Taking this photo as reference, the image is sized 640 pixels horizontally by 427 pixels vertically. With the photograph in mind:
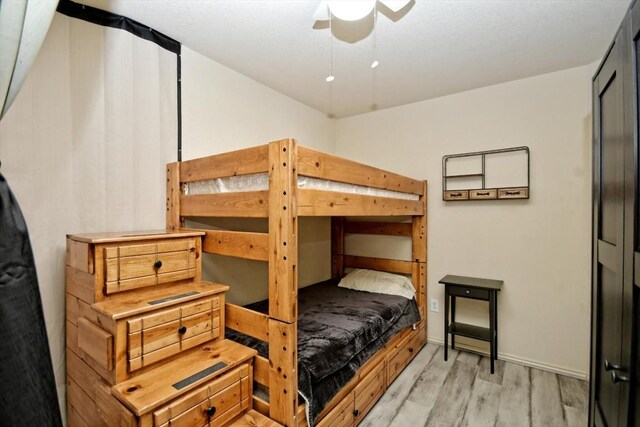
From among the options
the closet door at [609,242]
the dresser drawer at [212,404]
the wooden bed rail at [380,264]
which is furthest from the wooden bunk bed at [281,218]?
the closet door at [609,242]

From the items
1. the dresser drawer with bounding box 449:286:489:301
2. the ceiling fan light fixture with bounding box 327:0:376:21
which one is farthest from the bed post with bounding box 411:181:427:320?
the ceiling fan light fixture with bounding box 327:0:376:21

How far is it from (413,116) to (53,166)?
2.85 m

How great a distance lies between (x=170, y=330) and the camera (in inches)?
53.5

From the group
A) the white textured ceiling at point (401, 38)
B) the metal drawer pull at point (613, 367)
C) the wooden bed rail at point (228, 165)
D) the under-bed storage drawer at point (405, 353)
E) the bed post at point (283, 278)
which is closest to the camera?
the metal drawer pull at point (613, 367)

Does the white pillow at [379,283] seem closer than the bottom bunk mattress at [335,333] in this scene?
No

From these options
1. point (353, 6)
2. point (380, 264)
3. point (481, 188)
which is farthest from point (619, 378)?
point (380, 264)

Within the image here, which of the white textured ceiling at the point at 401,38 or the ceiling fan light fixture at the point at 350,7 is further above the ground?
the white textured ceiling at the point at 401,38

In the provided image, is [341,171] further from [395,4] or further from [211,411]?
[211,411]

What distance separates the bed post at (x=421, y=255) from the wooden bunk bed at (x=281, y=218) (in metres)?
0.75

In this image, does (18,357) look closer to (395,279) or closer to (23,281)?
(23,281)

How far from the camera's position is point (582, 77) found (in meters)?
2.37

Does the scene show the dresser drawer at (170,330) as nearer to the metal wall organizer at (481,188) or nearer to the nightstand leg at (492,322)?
the nightstand leg at (492,322)

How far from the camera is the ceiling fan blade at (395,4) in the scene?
60.5 inches

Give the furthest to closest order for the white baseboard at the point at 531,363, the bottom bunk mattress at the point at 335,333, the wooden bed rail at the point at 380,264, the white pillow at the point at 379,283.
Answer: the wooden bed rail at the point at 380,264 → the white pillow at the point at 379,283 → the white baseboard at the point at 531,363 → the bottom bunk mattress at the point at 335,333
